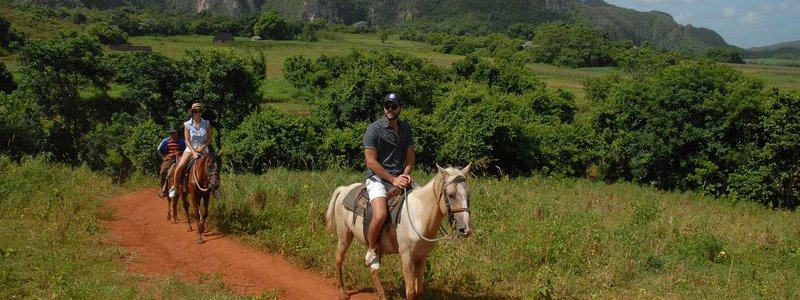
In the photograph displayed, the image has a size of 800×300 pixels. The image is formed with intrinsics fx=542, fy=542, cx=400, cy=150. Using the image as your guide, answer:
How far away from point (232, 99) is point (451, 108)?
8.57m

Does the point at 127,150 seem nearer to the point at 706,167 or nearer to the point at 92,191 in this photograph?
the point at 92,191

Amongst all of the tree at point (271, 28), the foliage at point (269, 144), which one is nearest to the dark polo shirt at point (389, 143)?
the foliage at point (269, 144)

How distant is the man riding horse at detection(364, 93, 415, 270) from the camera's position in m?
6.06

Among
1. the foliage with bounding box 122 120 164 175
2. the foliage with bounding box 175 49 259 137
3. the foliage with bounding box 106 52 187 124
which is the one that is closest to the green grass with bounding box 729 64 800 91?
the foliage with bounding box 175 49 259 137

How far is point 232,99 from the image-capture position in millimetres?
21203

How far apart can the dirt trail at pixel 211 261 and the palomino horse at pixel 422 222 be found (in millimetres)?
1215

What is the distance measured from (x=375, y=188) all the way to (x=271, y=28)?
10303 cm

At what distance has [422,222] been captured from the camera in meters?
5.79

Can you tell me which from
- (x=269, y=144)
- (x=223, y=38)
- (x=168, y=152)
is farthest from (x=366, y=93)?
(x=223, y=38)

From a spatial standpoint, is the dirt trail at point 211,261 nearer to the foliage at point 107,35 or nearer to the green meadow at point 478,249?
the green meadow at point 478,249

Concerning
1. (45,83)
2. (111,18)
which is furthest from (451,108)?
(111,18)

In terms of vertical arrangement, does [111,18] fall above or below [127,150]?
above

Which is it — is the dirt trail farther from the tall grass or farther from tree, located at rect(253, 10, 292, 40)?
tree, located at rect(253, 10, 292, 40)

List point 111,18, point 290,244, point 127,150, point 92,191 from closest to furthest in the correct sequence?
1. point 290,244
2. point 92,191
3. point 127,150
4. point 111,18
